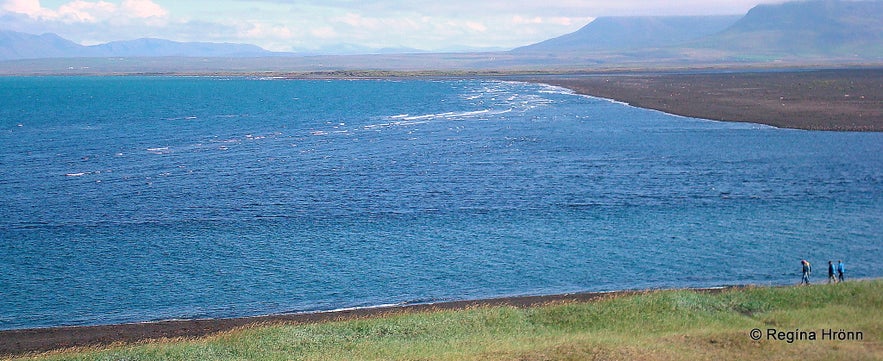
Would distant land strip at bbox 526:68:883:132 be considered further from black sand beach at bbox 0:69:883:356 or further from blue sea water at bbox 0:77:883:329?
blue sea water at bbox 0:77:883:329

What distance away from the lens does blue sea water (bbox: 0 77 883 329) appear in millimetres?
38500

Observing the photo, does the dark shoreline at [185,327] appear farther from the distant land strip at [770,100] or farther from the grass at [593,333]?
the distant land strip at [770,100]

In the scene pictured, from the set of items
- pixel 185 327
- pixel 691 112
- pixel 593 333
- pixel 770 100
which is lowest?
pixel 691 112

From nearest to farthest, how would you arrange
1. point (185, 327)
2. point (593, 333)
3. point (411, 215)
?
point (593, 333) < point (185, 327) < point (411, 215)

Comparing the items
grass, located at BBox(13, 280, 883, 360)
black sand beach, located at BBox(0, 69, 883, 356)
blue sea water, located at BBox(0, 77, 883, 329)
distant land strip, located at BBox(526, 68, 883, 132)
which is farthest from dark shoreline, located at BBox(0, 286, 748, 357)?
distant land strip, located at BBox(526, 68, 883, 132)

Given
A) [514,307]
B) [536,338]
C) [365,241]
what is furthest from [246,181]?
[536,338]

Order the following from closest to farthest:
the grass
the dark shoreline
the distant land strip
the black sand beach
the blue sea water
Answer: the grass < the dark shoreline < the black sand beach < the blue sea water < the distant land strip

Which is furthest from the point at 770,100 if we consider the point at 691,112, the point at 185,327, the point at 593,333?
the point at 185,327

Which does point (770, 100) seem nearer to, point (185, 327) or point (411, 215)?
point (411, 215)

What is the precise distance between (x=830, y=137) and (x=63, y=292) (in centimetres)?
6893

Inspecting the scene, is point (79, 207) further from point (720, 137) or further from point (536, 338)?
point (720, 137)

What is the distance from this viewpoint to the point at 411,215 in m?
52.0

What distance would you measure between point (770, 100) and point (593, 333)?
103 meters

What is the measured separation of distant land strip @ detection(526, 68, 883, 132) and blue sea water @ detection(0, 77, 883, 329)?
6.77m
